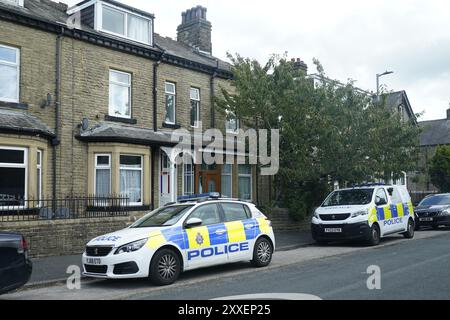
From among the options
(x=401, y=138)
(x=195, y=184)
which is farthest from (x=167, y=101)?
(x=401, y=138)

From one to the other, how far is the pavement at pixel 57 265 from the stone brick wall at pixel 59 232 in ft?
0.94

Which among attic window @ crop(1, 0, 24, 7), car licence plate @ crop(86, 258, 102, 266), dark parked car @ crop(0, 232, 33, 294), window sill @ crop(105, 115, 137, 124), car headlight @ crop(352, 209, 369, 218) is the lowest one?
car licence plate @ crop(86, 258, 102, 266)

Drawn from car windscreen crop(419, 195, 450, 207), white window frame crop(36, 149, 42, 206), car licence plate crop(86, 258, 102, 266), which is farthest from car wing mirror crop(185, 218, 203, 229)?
car windscreen crop(419, 195, 450, 207)

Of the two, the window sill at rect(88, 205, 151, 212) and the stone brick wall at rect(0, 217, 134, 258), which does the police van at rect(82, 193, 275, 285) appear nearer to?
the stone brick wall at rect(0, 217, 134, 258)

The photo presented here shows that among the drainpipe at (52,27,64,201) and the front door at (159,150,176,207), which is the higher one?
the drainpipe at (52,27,64,201)

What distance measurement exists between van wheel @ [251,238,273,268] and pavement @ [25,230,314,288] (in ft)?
11.2

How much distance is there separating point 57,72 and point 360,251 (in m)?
10.5

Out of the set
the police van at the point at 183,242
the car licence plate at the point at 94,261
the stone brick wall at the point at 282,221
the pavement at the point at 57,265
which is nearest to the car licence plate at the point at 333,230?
the pavement at the point at 57,265

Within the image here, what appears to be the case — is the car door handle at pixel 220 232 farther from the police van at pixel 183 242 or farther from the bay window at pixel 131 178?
the bay window at pixel 131 178

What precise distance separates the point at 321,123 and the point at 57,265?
31.9ft

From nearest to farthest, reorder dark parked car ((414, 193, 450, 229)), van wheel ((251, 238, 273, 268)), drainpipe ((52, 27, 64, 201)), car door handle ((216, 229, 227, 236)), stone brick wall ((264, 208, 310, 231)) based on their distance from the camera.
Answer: car door handle ((216, 229, 227, 236)) → van wheel ((251, 238, 273, 268)) → drainpipe ((52, 27, 64, 201)) → stone brick wall ((264, 208, 310, 231)) → dark parked car ((414, 193, 450, 229))

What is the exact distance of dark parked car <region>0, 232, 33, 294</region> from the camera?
6613 mm
